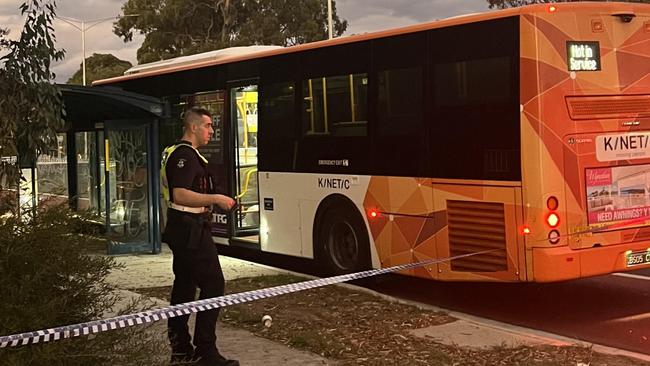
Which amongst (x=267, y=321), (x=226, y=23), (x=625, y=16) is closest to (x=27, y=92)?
(x=267, y=321)

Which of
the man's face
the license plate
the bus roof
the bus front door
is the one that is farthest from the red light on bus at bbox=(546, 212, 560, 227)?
the bus front door

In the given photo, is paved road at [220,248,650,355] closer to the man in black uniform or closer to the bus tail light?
the bus tail light

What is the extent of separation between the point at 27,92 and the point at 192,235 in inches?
60.0

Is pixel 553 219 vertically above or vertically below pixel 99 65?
below

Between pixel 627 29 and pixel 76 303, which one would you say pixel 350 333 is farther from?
pixel 627 29

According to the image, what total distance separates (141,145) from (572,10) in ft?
24.5

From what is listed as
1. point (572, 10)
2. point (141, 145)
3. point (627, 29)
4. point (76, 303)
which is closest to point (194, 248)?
point (76, 303)

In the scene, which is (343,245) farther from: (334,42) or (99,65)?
(99,65)

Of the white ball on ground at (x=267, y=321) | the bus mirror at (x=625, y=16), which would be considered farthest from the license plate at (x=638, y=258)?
the white ball on ground at (x=267, y=321)

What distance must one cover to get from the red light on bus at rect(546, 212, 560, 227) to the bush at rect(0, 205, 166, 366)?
3.95 m

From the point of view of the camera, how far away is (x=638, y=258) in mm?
7805

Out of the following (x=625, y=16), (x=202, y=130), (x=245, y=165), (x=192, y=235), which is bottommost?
(x=192, y=235)

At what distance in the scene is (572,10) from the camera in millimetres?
7543

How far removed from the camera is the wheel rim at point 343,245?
31.7 feet
